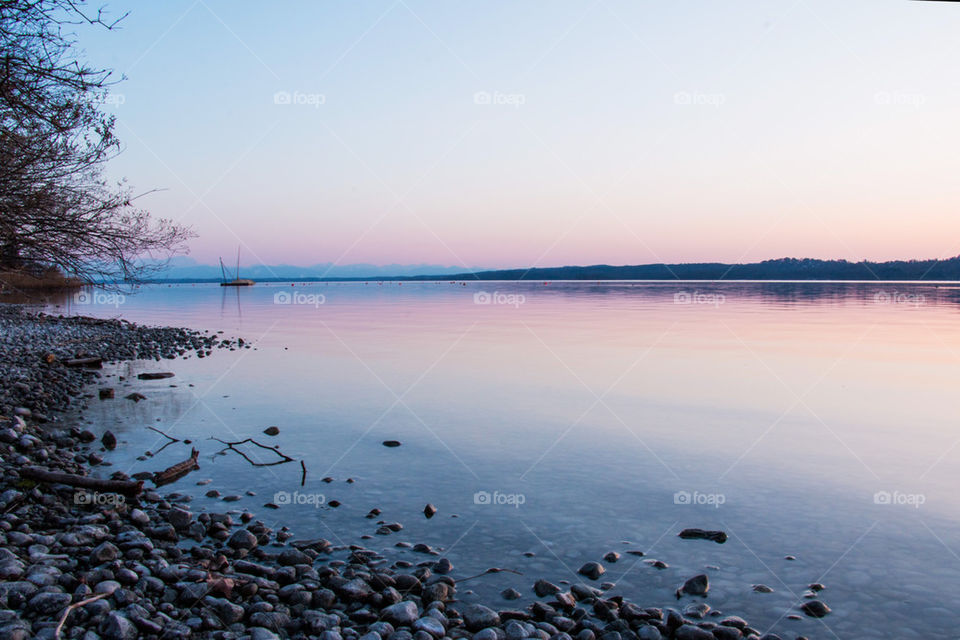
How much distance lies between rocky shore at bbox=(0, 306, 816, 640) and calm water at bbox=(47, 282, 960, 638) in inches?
14.8

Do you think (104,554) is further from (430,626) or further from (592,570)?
(592,570)

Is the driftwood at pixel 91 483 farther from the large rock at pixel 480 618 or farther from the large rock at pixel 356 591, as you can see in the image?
the large rock at pixel 480 618

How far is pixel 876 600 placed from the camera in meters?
5.74

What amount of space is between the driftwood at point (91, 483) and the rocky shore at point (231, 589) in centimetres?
9

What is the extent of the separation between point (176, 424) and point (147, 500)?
15.6ft

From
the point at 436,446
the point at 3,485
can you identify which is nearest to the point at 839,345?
the point at 436,446

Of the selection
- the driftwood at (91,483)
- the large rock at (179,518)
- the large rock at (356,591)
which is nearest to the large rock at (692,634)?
the large rock at (356,591)

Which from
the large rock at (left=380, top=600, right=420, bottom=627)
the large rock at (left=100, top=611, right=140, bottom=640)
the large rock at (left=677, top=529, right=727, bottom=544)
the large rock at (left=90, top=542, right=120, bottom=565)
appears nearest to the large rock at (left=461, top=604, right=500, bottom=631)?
the large rock at (left=380, top=600, right=420, bottom=627)

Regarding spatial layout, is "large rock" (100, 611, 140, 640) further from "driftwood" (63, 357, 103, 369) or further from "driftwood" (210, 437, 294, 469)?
"driftwood" (63, 357, 103, 369)

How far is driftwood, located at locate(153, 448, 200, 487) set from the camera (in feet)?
28.0

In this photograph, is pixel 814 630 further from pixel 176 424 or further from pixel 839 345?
pixel 839 345

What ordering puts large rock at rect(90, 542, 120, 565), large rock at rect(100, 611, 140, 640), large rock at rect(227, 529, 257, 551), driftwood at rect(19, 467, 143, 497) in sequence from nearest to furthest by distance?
large rock at rect(100, 611, 140, 640) < large rock at rect(90, 542, 120, 565) < large rock at rect(227, 529, 257, 551) < driftwood at rect(19, 467, 143, 497)

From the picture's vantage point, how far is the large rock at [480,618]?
199 inches

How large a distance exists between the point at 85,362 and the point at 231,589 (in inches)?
621
